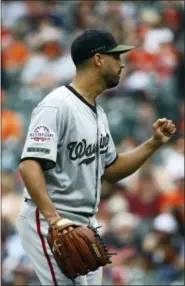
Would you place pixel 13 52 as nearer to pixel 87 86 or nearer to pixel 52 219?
pixel 87 86

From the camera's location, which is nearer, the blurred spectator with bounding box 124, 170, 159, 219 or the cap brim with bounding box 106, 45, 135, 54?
the cap brim with bounding box 106, 45, 135, 54

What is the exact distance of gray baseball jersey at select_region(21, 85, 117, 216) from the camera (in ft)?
13.2

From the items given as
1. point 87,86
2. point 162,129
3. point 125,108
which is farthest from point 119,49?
point 125,108

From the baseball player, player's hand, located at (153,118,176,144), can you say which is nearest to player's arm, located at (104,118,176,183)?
player's hand, located at (153,118,176,144)

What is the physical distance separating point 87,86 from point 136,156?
0.58 metres

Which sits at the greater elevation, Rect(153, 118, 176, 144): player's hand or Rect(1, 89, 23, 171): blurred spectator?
Rect(153, 118, 176, 144): player's hand

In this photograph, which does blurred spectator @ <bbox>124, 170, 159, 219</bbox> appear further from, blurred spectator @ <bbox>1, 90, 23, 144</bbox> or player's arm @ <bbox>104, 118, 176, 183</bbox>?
player's arm @ <bbox>104, 118, 176, 183</bbox>

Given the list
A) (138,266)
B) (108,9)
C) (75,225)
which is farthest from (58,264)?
(108,9)

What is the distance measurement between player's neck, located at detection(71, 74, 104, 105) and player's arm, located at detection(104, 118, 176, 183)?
17.2 inches

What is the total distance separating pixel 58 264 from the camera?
4016mm

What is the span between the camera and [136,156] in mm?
4656

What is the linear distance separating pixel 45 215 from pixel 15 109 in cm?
583

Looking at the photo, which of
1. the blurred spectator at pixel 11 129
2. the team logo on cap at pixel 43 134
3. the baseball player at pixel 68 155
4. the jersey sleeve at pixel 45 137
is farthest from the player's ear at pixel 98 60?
the blurred spectator at pixel 11 129

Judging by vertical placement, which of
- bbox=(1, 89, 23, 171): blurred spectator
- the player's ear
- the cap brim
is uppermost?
the cap brim
